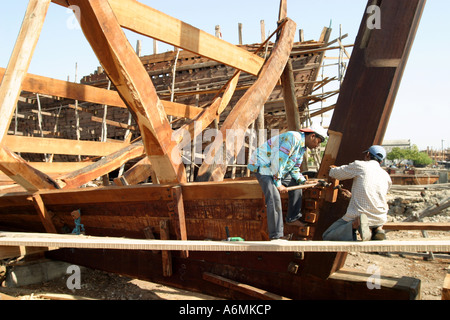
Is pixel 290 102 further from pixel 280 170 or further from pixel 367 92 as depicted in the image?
pixel 280 170

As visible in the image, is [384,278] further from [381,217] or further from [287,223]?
[287,223]

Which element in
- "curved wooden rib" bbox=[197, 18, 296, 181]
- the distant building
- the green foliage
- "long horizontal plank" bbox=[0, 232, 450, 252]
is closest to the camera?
"long horizontal plank" bbox=[0, 232, 450, 252]

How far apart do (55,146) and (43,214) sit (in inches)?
71.5

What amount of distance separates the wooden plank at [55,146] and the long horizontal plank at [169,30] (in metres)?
2.60

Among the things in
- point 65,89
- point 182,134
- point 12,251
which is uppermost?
point 65,89

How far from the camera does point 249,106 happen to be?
13.7 feet

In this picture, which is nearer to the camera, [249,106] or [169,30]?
[169,30]

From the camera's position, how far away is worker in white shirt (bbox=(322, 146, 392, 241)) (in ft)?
9.16

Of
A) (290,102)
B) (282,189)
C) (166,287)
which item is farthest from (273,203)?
(290,102)

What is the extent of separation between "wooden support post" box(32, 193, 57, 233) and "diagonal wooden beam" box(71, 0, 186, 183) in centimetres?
186

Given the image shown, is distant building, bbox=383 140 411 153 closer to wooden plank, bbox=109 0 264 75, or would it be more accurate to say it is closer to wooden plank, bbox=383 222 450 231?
wooden plank, bbox=109 0 264 75

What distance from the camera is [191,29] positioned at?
12.5 ft

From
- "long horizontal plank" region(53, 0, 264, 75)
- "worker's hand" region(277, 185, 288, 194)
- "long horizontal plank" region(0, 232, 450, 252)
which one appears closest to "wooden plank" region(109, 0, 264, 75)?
"long horizontal plank" region(53, 0, 264, 75)
